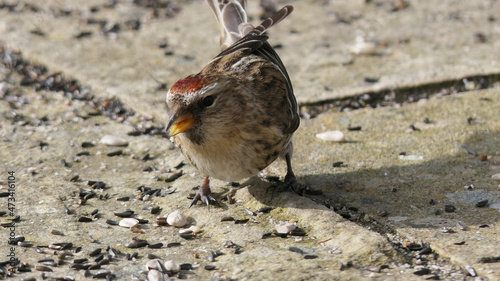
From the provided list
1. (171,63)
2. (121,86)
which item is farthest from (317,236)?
(171,63)

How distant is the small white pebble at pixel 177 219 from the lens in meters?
3.88

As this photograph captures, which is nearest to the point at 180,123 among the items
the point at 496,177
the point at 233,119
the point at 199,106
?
the point at 199,106

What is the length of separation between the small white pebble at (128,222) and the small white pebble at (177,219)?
0.18 metres

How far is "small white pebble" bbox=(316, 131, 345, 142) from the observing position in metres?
4.87

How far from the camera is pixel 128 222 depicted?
3.88 metres

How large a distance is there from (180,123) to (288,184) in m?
0.81

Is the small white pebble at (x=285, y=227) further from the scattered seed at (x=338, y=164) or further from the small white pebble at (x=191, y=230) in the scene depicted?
the scattered seed at (x=338, y=164)

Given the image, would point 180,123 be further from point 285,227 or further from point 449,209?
point 449,209

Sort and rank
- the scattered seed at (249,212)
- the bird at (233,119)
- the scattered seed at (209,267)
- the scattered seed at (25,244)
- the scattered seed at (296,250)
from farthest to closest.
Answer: the scattered seed at (249,212), the bird at (233,119), the scattered seed at (25,244), the scattered seed at (296,250), the scattered seed at (209,267)

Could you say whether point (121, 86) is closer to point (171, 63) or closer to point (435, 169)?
point (171, 63)

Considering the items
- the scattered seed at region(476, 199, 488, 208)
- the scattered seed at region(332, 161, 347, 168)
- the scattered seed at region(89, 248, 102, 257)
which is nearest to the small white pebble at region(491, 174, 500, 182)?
the scattered seed at region(476, 199, 488, 208)

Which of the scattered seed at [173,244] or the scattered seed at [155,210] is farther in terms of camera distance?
the scattered seed at [155,210]

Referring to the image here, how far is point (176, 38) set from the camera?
6949mm

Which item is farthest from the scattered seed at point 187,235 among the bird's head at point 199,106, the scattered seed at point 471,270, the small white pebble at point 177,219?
the scattered seed at point 471,270
